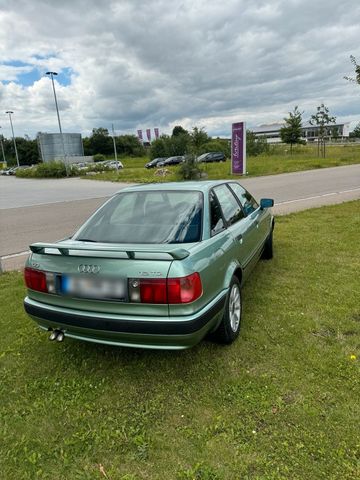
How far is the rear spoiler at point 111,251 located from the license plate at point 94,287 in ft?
0.58

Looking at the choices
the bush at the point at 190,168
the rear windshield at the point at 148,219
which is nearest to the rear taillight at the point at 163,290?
the rear windshield at the point at 148,219

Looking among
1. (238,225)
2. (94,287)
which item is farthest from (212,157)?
(94,287)

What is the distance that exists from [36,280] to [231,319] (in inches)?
67.2

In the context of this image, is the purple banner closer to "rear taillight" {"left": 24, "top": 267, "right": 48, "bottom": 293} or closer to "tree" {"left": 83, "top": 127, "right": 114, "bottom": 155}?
"rear taillight" {"left": 24, "top": 267, "right": 48, "bottom": 293}

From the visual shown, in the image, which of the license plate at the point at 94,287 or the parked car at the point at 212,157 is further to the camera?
the parked car at the point at 212,157

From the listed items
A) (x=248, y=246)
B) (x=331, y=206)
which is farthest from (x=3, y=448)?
(x=331, y=206)

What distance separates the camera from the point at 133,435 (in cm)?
229

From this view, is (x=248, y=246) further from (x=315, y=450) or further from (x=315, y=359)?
(x=315, y=450)

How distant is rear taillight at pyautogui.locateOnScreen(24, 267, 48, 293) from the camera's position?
9.22 feet

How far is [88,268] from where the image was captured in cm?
256

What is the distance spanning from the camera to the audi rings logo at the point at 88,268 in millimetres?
2536

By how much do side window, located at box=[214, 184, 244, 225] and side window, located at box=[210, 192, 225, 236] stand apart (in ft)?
0.47

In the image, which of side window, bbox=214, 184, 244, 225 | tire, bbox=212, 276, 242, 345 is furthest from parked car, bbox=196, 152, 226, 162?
tire, bbox=212, 276, 242, 345

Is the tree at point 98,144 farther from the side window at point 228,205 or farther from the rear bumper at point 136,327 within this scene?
the rear bumper at point 136,327
